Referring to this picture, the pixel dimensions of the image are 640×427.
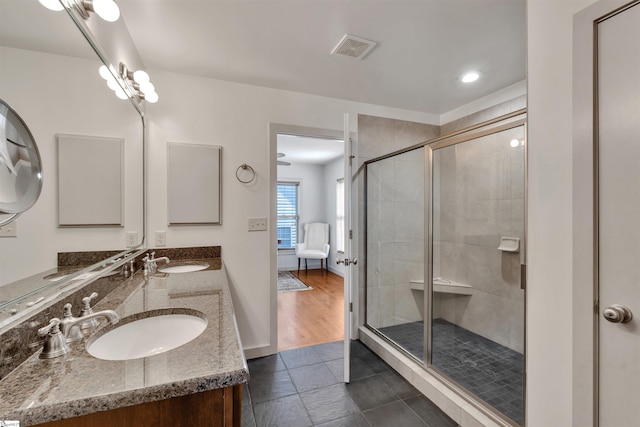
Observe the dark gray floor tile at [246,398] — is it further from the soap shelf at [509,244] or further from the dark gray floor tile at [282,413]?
the soap shelf at [509,244]

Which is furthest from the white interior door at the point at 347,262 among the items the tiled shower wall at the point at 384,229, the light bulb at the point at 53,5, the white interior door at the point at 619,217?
the light bulb at the point at 53,5

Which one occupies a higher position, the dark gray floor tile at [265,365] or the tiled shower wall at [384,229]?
the tiled shower wall at [384,229]

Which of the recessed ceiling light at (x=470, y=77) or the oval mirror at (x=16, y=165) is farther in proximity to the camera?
the recessed ceiling light at (x=470, y=77)

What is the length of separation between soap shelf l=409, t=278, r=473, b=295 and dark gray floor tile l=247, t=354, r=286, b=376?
1380 millimetres

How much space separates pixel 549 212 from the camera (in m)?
1.15

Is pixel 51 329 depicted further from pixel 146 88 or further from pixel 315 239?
pixel 315 239

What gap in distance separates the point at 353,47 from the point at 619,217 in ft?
5.51

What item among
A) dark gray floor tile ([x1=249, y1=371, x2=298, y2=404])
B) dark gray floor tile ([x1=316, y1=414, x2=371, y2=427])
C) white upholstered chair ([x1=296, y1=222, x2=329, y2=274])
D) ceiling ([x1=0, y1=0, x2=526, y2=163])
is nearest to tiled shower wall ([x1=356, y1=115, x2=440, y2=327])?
ceiling ([x1=0, y1=0, x2=526, y2=163])

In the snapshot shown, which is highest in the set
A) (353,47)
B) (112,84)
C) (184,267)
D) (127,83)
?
(353,47)

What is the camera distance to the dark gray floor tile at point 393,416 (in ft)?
5.47

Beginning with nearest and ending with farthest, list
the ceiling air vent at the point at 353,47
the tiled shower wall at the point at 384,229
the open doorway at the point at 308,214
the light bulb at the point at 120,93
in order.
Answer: the light bulb at the point at 120,93, the ceiling air vent at the point at 353,47, the tiled shower wall at the point at 384,229, the open doorway at the point at 308,214

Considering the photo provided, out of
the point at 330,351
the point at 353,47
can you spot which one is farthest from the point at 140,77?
the point at 330,351

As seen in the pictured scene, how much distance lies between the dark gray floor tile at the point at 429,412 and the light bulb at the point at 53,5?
2.61 metres

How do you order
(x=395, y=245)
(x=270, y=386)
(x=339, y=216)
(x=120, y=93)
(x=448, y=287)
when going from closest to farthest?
1. (x=120, y=93)
2. (x=270, y=386)
3. (x=448, y=287)
4. (x=395, y=245)
5. (x=339, y=216)
